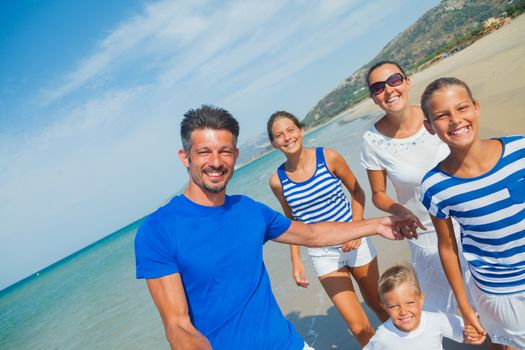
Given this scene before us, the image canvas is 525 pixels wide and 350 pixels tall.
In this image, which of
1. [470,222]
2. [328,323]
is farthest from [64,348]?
[470,222]

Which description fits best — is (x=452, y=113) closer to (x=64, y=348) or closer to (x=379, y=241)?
(x=379, y=241)

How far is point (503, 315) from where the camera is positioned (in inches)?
84.5

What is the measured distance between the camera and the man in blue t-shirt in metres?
1.87

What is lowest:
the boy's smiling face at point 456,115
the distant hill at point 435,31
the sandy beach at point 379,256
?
the sandy beach at point 379,256

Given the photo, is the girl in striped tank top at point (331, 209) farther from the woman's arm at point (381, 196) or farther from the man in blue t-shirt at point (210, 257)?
the man in blue t-shirt at point (210, 257)

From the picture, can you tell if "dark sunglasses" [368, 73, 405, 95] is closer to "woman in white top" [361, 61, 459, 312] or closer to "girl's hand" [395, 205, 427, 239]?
"woman in white top" [361, 61, 459, 312]

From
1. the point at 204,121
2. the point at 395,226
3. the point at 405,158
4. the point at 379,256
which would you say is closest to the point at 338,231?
the point at 395,226

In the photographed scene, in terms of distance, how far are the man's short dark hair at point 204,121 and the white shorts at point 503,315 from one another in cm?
196

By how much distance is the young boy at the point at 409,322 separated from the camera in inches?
100

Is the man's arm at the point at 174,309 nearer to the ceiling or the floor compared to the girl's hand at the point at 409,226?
nearer to the ceiling

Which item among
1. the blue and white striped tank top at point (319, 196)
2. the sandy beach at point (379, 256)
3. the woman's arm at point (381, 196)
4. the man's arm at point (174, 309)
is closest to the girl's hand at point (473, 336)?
the woman's arm at point (381, 196)

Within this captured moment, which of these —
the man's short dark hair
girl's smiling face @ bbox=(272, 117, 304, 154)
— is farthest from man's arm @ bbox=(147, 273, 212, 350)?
girl's smiling face @ bbox=(272, 117, 304, 154)

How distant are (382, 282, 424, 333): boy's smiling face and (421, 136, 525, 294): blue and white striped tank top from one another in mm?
522

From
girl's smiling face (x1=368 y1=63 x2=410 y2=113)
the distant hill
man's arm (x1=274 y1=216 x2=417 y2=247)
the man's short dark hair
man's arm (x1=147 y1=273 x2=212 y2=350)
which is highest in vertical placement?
the distant hill
